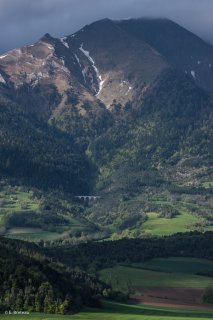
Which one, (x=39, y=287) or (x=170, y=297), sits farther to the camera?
(x=170, y=297)

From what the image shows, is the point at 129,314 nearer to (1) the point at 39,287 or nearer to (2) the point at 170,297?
(1) the point at 39,287

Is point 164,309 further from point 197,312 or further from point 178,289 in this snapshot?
point 178,289

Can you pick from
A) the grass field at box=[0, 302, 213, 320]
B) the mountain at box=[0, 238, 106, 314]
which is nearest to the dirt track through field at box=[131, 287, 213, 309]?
the grass field at box=[0, 302, 213, 320]

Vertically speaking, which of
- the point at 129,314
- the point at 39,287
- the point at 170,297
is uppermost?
the point at 39,287

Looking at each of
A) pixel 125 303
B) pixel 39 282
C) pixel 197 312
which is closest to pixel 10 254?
pixel 39 282

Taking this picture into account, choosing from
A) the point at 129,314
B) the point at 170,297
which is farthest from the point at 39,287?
the point at 170,297

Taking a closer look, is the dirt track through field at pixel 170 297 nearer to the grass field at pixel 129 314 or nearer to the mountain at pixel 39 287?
the grass field at pixel 129 314

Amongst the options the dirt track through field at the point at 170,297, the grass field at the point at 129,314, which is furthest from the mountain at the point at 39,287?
the dirt track through field at the point at 170,297
